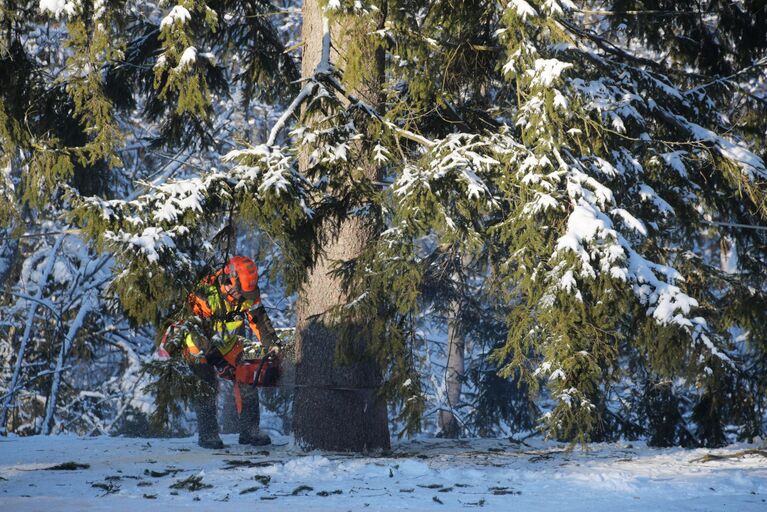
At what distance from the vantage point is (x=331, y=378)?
24.7 ft

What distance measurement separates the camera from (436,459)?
730cm

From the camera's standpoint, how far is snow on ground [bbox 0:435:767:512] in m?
5.03

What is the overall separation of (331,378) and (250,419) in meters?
1.36

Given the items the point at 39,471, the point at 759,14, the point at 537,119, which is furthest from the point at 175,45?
the point at 759,14

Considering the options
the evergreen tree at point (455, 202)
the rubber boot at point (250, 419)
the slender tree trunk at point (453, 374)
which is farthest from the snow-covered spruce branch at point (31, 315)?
the evergreen tree at point (455, 202)

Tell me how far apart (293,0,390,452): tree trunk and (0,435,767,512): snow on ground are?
0.27 m

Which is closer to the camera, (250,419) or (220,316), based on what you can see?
(220,316)

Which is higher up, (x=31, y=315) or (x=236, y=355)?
(x=31, y=315)

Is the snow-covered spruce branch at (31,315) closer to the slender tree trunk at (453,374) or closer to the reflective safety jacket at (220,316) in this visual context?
the reflective safety jacket at (220,316)

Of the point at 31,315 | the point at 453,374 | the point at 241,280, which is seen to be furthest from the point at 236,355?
the point at 453,374

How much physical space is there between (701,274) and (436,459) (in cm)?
313

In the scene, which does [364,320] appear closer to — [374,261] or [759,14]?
[374,261]

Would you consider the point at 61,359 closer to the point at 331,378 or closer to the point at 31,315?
the point at 31,315

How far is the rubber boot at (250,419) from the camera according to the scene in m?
8.31
